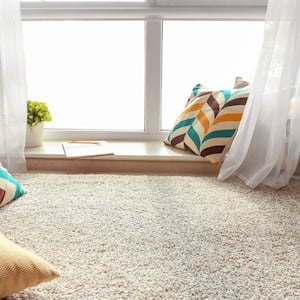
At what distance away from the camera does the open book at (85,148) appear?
182cm

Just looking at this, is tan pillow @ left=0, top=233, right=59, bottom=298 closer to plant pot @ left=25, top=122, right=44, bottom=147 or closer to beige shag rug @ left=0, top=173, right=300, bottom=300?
beige shag rug @ left=0, top=173, right=300, bottom=300

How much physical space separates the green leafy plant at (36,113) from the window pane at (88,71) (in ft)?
0.59

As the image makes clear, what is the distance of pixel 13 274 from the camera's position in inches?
33.0

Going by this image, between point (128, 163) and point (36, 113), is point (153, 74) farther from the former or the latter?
point (36, 113)

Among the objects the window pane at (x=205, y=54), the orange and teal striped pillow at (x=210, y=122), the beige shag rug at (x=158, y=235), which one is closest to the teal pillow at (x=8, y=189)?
the beige shag rug at (x=158, y=235)

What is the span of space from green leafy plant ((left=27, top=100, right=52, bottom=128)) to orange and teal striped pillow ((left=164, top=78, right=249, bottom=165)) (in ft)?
2.00

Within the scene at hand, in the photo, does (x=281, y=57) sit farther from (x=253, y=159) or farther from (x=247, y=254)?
(x=247, y=254)

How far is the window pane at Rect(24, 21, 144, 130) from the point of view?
6.51 feet

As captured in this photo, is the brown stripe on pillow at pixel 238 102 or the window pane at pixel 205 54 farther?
the window pane at pixel 205 54

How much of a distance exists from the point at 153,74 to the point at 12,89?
658mm

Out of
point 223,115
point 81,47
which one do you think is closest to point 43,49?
point 81,47

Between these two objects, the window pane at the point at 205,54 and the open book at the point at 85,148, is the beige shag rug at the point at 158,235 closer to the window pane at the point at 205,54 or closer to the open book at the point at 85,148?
the open book at the point at 85,148

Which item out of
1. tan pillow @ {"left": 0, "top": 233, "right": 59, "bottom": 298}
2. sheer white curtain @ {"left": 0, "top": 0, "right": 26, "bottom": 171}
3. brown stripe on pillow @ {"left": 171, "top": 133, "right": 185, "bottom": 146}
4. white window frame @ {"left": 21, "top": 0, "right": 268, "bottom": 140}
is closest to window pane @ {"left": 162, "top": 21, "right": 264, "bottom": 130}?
white window frame @ {"left": 21, "top": 0, "right": 268, "bottom": 140}

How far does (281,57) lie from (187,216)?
704mm
